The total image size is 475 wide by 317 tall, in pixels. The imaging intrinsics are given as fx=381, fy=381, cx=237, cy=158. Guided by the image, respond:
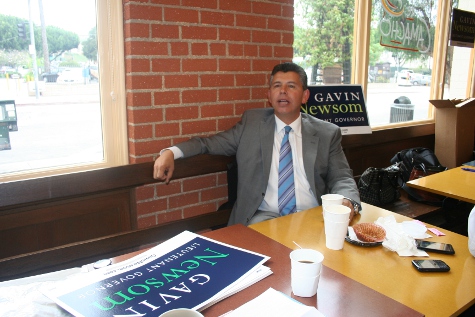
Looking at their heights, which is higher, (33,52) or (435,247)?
(33,52)

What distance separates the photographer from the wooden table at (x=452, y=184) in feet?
6.68

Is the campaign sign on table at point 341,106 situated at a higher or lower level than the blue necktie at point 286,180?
higher

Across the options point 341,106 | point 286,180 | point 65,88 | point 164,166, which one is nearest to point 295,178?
point 286,180

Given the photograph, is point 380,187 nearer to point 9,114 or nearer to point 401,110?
point 401,110

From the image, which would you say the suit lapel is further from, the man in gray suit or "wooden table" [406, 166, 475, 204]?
"wooden table" [406, 166, 475, 204]

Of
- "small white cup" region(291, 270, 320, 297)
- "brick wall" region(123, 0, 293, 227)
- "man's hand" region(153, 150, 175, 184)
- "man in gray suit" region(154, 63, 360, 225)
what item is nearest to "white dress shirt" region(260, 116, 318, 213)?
"man in gray suit" region(154, 63, 360, 225)

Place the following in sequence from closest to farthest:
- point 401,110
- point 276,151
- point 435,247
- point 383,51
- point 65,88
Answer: point 435,247 < point 65,88 < point 276,151 < point 383,51 < point 401,110

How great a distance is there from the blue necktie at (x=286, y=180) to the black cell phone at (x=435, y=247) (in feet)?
2.67

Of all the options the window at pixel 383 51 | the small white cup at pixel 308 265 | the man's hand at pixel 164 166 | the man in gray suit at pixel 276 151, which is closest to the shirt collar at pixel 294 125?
the man in gray suit at pixel 276 151

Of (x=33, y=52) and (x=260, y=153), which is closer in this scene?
(x=33, y=52)

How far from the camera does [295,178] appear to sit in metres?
2.11

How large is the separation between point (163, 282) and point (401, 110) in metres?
3.58

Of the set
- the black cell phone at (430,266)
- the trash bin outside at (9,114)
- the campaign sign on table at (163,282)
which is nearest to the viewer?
the campaign sign on table at (163,282)

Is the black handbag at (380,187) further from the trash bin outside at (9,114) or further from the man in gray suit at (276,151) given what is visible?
the trash bin outside at (9,114)
